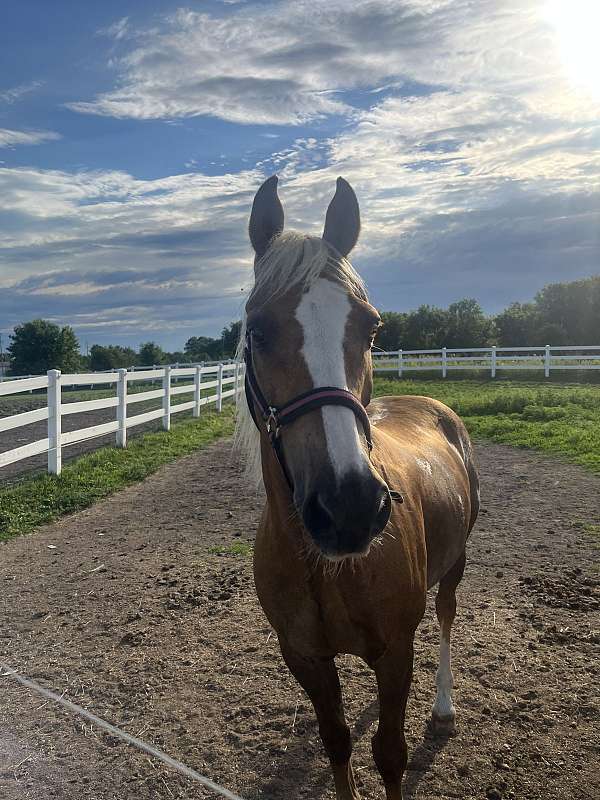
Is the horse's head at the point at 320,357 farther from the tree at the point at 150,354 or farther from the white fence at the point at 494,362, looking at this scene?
the tree at the point at 150,354

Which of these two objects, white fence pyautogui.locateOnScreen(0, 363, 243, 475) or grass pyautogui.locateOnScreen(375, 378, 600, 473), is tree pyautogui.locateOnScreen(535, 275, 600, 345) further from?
white fence pyautogui.locateOnScreen(0, 363, 243, 475)

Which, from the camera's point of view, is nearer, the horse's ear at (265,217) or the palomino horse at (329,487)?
the palomino horse at (329,487)

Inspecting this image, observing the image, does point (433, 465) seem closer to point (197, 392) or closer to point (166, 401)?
point (166, 401)

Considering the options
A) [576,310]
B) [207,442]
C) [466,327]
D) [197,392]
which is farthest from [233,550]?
[576,310]

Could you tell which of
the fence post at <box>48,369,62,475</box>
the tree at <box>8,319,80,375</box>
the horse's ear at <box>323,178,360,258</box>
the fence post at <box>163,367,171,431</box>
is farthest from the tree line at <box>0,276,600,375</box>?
the horse's ear at <box>323,178,360,258</box>

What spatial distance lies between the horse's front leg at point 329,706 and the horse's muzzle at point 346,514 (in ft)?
3.06

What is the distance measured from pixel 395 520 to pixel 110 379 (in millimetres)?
10145

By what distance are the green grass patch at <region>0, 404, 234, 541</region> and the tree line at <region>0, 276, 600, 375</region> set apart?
309 inches

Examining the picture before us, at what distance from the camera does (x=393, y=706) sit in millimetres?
2338

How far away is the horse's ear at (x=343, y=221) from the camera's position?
254cm

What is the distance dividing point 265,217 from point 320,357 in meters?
0.86

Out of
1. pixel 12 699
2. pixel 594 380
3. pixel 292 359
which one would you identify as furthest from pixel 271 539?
pixel 594 380

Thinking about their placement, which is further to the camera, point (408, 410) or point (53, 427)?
point (53, 427)

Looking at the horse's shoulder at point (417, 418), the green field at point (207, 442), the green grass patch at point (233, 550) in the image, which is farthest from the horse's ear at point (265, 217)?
the green field at point (207, 442)
